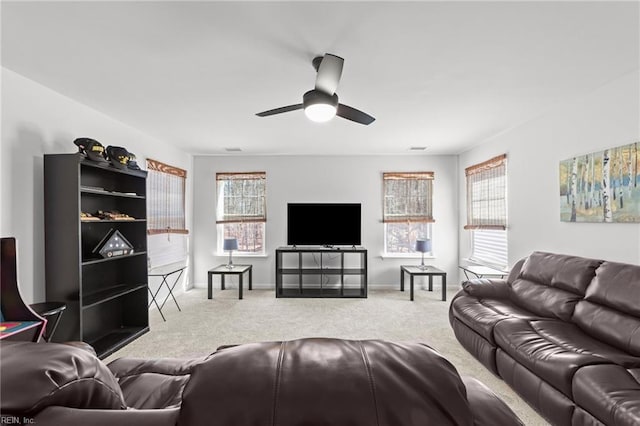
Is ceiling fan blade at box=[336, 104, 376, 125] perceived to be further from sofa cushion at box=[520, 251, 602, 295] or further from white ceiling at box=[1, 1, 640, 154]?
sofa cushion at box=[520, 251, 602, 295]

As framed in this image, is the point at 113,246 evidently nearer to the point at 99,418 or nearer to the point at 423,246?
the point at 99,418

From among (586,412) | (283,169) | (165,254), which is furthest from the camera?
(283,169)

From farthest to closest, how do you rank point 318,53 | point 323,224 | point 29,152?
point 323,224 → point 29,152 → point 318,53

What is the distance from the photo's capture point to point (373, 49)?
2197mm

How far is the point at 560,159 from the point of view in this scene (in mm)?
3352

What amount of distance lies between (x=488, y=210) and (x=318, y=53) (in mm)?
3806

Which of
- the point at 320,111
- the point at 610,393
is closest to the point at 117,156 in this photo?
the point at 320,111

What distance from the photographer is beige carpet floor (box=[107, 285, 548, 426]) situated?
10.4 feet

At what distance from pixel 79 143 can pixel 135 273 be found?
1596mm

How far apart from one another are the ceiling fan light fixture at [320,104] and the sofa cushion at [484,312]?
2.20 m

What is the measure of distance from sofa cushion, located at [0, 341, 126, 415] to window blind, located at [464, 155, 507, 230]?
4.75 metres

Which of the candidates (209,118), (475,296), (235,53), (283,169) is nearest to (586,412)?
(475,296)

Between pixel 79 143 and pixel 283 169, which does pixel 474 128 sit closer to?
pixel 283 169

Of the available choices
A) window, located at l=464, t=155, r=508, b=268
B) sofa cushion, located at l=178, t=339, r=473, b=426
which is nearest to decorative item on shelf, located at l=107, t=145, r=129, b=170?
sofa cushion, located at l=178, t=339, r=473, b=426
